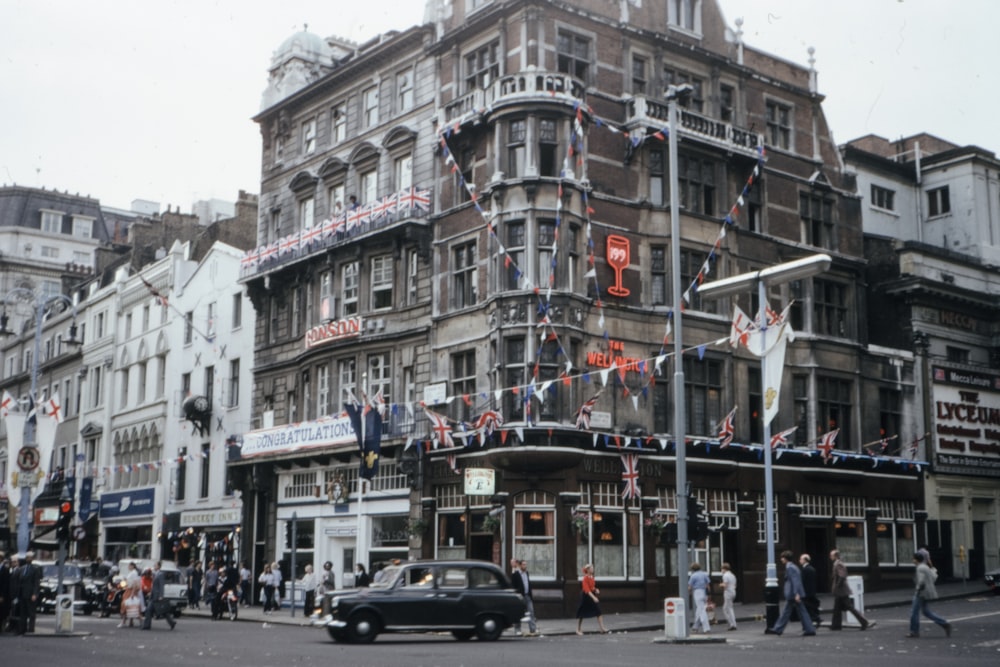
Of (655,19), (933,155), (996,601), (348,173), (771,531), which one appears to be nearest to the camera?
(771,531)

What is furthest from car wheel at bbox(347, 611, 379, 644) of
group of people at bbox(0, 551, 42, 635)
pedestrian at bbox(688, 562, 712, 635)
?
pedestrian at bbox(688, 562, 712, 635)

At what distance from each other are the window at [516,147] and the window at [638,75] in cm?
497

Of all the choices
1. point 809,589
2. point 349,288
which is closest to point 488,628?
point 809,589

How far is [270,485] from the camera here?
4350cm

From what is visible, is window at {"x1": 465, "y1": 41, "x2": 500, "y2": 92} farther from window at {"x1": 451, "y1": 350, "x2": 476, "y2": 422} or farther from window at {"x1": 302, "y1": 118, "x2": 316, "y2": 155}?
window at {"x1": 302, "y1": 118, "x2": 316, "y2": 155}

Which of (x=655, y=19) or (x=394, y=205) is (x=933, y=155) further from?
(x=394, y=205)

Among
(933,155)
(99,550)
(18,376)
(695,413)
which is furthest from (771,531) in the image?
(18,376)

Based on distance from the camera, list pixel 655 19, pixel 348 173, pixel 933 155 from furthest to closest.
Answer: pixel 933 155 → pixel 348 173 → pixel 655 19

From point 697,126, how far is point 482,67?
7.04 metres

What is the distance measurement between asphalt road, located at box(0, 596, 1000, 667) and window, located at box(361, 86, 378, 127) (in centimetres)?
1966

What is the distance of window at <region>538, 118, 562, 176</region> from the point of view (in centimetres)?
3434

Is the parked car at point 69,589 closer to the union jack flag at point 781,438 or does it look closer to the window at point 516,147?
the window at point 516,147

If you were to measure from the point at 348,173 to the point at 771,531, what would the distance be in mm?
23066

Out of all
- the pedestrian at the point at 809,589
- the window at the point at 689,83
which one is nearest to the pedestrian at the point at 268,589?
the pedestrian at the point at 809,589
